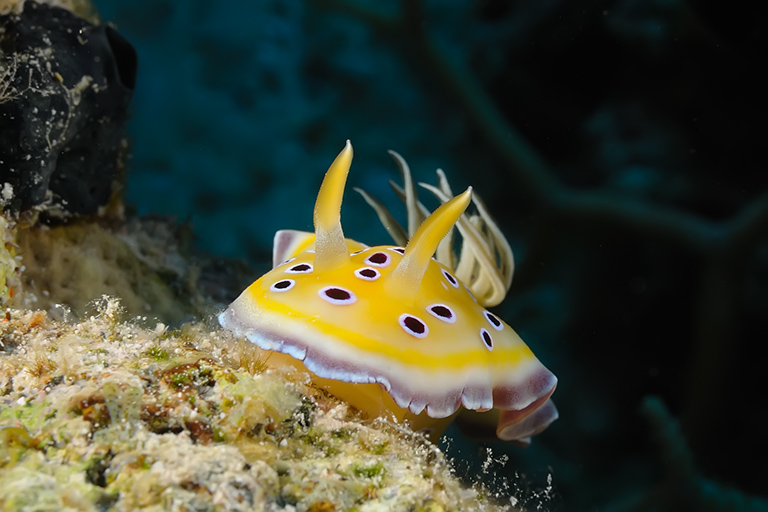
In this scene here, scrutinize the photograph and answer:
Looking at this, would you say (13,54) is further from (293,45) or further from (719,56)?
(719,56)

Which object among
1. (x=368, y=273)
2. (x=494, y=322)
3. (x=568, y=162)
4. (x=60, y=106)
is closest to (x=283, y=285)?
(x=368, y=273)

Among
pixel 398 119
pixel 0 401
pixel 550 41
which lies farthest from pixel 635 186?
pixel 0 401

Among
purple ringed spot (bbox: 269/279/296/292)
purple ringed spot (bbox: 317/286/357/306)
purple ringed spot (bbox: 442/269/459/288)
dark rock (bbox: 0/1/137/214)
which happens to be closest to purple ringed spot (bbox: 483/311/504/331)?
purple ringed spot (bbox: 442/269/459/288)

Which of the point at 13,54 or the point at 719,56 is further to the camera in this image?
the point at 719,56

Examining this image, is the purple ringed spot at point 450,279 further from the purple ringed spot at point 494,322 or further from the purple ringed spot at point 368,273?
the purple ringed spot at point 368,273

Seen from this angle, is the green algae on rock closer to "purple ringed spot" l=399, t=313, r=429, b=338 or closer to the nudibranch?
the nudibranch
